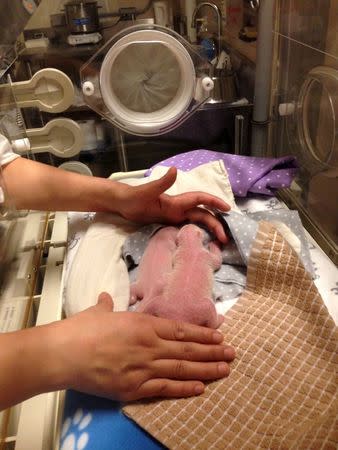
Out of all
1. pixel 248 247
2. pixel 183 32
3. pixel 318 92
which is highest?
pixel 183 32

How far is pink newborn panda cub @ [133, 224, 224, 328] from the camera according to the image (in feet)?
2.35

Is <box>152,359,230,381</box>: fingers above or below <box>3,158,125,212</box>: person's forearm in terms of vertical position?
below

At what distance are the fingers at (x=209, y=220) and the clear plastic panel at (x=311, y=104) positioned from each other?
297 mm

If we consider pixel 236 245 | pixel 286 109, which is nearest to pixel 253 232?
pixel 236 245

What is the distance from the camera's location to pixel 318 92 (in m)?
1.09

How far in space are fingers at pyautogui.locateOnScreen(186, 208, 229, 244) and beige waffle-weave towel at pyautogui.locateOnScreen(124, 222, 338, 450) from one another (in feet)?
0.32

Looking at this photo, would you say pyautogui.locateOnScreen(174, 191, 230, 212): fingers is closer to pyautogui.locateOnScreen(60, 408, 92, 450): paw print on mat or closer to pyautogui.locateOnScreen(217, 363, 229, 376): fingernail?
pyautogui.locateOnScreen(217, 363, 229, 376): fingernail

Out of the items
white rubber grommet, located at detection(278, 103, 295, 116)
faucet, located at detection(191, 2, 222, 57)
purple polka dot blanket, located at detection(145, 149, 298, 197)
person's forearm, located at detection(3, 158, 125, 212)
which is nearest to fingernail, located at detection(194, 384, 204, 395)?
person's forearm, located at detection(3, 158, 125, 212)

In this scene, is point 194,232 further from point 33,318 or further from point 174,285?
point 33,318

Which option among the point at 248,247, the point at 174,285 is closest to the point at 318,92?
the point at 248,247

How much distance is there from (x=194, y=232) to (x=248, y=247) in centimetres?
12

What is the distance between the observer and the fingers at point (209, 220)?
0.91 meters

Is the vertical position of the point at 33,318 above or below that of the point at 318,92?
below

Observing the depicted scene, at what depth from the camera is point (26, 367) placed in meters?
0.56
